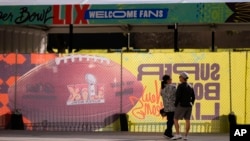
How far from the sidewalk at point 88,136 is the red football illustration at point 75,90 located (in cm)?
90

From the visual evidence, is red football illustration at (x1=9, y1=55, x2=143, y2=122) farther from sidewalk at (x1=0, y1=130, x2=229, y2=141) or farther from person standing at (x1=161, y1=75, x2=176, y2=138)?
person standing at (x1=161, y1=75, x2=176, y2=138)

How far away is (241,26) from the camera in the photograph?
19.5 m

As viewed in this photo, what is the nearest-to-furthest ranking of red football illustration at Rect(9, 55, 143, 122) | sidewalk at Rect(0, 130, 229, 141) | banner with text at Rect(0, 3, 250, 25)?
sidewalk at Rect(0, 130, 229, 141) → banner with text at Rect(0, 3, 250, 25) → red football illustration at Rect(9, 55, 143, 122)

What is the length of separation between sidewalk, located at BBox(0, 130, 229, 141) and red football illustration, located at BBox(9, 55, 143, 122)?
901 millimetres

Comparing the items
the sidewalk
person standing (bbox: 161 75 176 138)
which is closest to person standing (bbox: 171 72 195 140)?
person standing (bbox: 161 75 176 138)

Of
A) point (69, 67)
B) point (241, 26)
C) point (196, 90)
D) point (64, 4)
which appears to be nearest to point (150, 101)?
point (196, 90)

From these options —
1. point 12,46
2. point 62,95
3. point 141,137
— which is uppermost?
point 12,46

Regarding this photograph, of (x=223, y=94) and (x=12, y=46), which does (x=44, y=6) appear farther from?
(x=223, y=94)

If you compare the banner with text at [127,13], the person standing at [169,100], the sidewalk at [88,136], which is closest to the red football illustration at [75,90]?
the sidewalk at [88,136]

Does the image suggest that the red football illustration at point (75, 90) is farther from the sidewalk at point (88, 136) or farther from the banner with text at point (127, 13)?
the banner with text at point (127, 13)

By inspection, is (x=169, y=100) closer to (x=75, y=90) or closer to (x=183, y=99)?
(x=183, y=99)

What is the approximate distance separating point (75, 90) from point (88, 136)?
2085 mm

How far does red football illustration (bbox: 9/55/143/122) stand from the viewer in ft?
53.9

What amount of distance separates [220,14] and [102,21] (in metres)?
3.51
